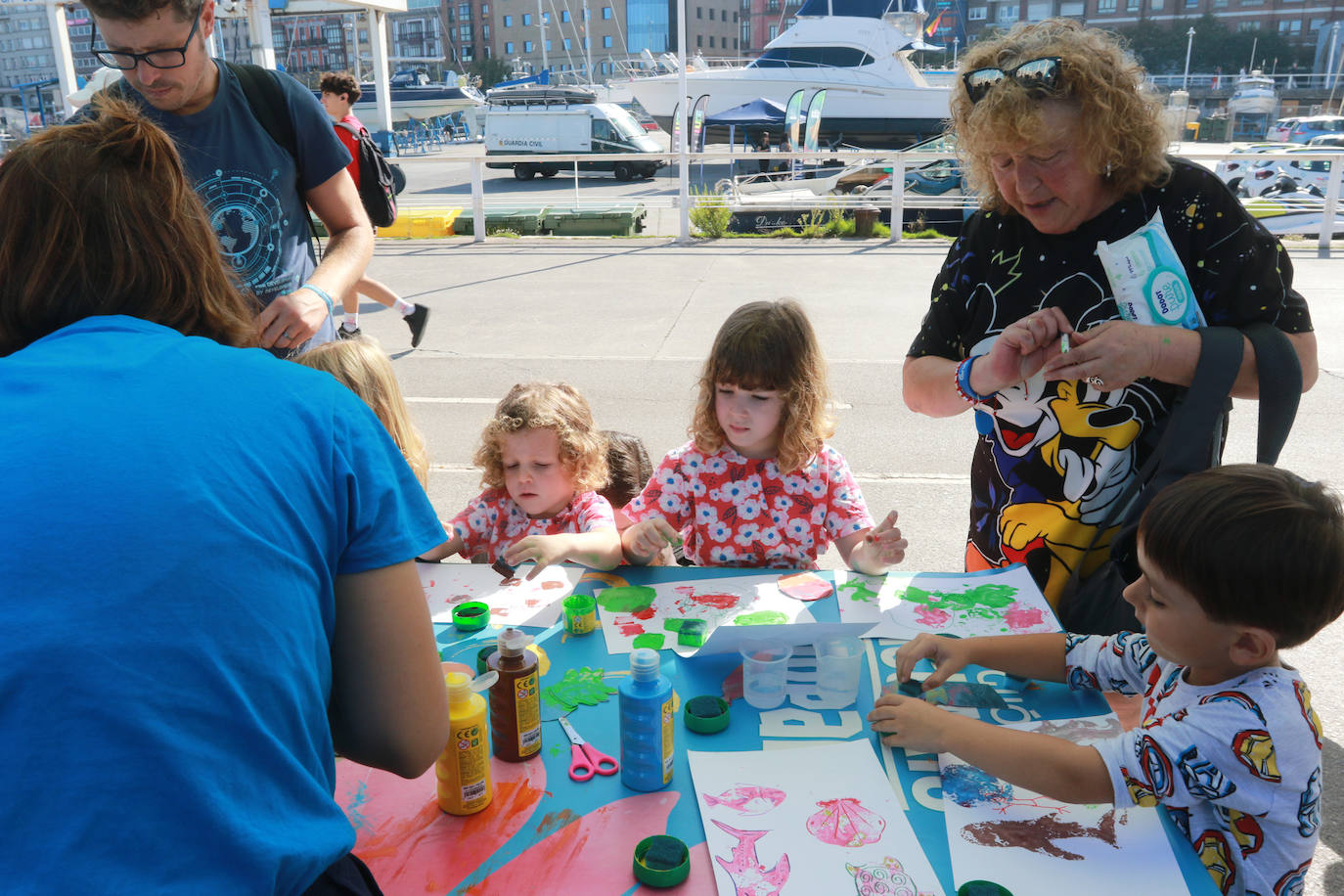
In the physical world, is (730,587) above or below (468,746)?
Answer: below

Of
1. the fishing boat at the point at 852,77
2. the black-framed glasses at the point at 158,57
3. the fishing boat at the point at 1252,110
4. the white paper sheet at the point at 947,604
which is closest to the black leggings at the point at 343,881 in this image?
the white paper sheet at the point at 947,604

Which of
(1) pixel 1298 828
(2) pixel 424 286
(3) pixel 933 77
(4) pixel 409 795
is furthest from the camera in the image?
(3) pixel 933 77

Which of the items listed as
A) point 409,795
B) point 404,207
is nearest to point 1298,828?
point 409,795

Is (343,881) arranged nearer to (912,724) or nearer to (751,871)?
(751,871)

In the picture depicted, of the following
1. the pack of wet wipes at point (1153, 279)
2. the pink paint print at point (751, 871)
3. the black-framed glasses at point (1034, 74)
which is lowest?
the pink paint print at point (751, 871)

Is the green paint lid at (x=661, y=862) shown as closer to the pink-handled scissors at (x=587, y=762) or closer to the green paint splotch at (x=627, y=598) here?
the pink-handled scissors at (x=587, y=762)

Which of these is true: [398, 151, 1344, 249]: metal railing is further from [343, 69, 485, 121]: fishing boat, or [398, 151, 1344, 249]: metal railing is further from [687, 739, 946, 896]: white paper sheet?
[343, 69, 485, 121]: fishing boat

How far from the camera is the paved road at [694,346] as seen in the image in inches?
183

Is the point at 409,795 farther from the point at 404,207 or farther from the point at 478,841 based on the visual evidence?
the point at 404,207

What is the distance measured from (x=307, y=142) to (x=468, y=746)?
5.83 feet

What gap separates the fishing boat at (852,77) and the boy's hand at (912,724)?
108 feet

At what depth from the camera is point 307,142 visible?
2494mm

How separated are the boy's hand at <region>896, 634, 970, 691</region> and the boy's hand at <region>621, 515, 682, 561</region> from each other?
2.02ft

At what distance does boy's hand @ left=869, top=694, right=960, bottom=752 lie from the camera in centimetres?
152
